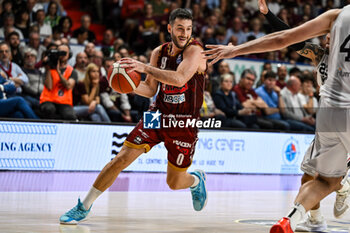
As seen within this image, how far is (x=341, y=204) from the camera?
638 cm

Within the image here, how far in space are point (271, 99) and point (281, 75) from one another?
1.01m

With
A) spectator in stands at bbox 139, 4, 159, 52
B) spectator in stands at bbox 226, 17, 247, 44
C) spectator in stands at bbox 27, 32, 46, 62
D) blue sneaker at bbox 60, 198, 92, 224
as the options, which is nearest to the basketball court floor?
blue sneaker at bbox 60, 198, 92, 224

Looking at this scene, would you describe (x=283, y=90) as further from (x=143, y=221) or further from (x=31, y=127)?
(x=143, y=221)

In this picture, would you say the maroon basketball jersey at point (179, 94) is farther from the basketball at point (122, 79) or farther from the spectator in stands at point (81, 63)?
the spectator in stands at point (81, 63)

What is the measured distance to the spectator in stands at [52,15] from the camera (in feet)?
46.5

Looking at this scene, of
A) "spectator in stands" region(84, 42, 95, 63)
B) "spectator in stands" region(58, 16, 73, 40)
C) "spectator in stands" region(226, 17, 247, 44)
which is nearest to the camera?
"spectator in stands" region(84, 42, 95, 63)

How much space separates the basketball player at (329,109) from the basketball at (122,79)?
4.79ft

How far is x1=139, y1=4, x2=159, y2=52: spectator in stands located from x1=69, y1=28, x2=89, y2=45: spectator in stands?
64.3 inches

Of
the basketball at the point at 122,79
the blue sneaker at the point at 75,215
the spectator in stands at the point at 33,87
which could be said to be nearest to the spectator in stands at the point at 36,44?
the spectator in stands at the point at 33,87

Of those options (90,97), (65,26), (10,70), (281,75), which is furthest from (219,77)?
(10,70)

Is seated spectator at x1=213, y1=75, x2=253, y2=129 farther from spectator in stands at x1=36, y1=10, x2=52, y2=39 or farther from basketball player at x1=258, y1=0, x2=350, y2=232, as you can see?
basketball player at x1=258, y1=0, x2=350, y2=232

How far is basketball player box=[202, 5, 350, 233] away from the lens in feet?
14.1

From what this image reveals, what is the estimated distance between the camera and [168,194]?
361 inches

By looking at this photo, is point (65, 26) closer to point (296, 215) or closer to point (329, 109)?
point (329, 109)
